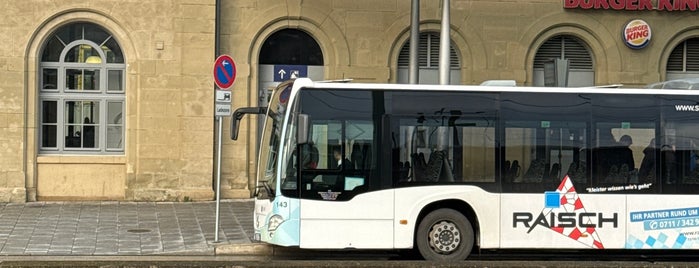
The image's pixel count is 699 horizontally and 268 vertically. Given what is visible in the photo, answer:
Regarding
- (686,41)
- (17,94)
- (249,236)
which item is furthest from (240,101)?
(686,41)

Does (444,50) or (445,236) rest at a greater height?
(444,50)

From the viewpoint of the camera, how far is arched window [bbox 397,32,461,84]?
19625 millimetres

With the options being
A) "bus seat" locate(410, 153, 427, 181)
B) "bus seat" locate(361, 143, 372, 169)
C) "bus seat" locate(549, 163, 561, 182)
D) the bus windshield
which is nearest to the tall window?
the bus windshield

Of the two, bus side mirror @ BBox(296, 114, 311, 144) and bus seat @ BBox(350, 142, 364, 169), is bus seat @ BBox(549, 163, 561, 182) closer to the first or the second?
bus seat @ BBox(350, 142, 364, 169)

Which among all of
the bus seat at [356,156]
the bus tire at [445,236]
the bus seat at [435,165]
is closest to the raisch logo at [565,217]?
the bus tire at [445,236]

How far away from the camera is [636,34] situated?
19.8 m

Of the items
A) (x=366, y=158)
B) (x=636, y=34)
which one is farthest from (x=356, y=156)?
(x=636, y=34)

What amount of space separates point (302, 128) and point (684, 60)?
504 inches

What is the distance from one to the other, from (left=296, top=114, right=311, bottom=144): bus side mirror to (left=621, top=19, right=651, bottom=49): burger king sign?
11422 millimetres

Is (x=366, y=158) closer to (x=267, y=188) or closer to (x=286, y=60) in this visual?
(x=267, y=188)

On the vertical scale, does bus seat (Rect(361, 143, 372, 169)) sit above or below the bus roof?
below

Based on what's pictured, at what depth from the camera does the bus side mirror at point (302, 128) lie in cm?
1073

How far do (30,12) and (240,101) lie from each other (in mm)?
4680

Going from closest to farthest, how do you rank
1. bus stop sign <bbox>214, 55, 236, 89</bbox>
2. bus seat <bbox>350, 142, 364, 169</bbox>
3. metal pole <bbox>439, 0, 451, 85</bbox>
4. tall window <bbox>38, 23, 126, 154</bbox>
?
bus seat <bbox>350, 142, 364, 169</bbox> → bus stop sign <bbox>214, 55, 236, 89</bbox> → metal pole <bbox>439, 0, 451, 85</bbox> → tall window <bbox>38, 23, 126, 154</bbox>
